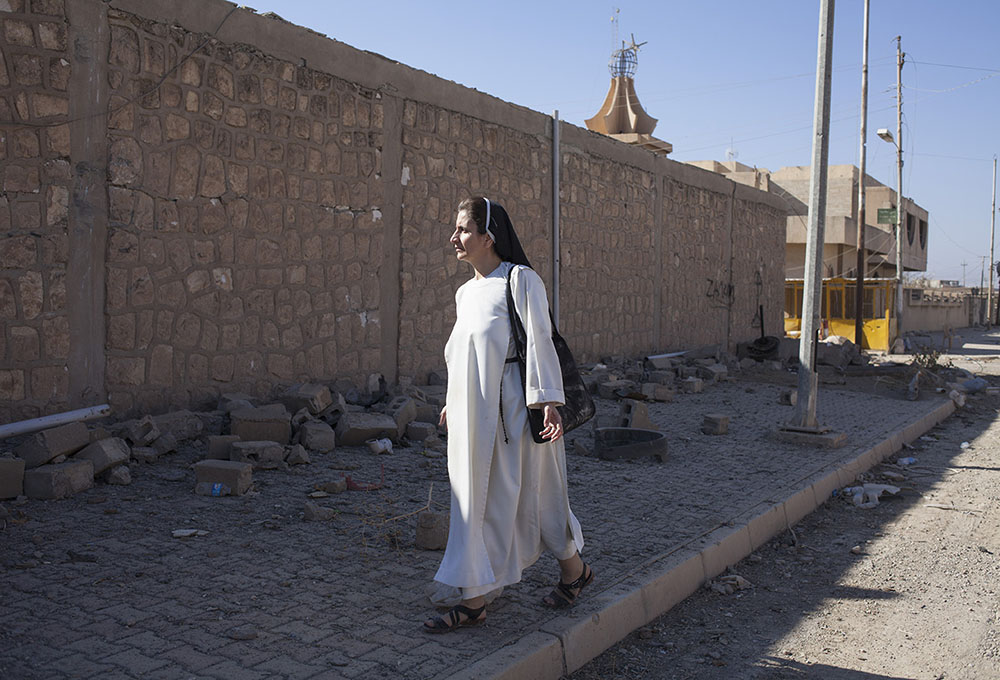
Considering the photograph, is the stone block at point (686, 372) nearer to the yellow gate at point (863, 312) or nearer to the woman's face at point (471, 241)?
the woman's face at point (471, 241)

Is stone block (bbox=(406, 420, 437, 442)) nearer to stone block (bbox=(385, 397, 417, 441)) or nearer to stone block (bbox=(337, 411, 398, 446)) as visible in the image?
stone block (bbox=(385, 397, 417, 441))

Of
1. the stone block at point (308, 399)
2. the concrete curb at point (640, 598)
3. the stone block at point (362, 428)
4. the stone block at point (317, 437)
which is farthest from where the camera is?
the stone block at point (308, 399)

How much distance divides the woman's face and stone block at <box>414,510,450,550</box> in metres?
1.65

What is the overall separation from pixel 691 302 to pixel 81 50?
501 inches

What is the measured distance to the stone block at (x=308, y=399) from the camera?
7441mm

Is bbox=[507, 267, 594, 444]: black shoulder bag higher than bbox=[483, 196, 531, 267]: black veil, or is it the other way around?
bbox=[483, 196, 531, 267]: black veil

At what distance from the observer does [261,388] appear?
25.4 ft

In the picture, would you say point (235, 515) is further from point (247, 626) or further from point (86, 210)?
point (86, 210)

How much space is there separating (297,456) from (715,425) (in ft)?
15.2

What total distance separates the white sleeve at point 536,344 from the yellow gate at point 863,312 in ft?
79.0

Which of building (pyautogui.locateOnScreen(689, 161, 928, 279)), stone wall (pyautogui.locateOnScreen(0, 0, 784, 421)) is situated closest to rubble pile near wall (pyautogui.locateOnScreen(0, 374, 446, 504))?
stone wall (pyautogui.locateOnScreen(0, 0, 784, 421))

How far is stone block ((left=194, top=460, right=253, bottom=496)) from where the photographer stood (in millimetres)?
5629

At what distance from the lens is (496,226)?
3.86m

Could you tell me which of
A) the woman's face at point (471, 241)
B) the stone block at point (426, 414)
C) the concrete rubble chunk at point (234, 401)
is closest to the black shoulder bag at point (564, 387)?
the woman's face at point (471, 241)
